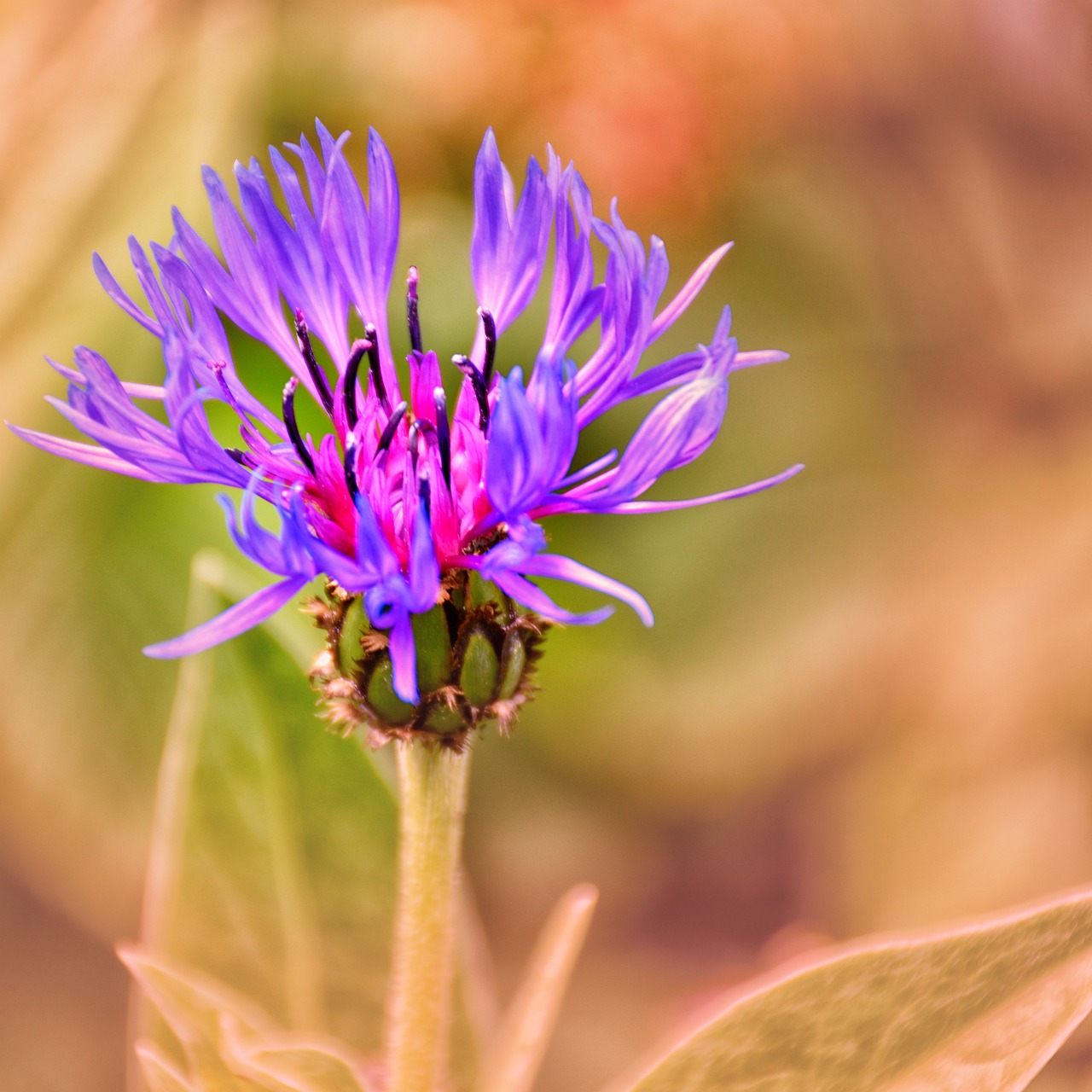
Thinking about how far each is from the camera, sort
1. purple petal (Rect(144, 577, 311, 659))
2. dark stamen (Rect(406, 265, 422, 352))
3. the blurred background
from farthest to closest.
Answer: the blurred background, dark stamen (Rect(406, 265, 422, 352)), purple petal (Rect(144, 577, 311, 659))

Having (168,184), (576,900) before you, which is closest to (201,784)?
(576,900)

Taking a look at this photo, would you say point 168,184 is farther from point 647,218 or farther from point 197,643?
point 197,643

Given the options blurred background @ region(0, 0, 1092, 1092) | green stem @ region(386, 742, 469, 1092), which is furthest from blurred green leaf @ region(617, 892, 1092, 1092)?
blurred background @ region(0, 0, 1092, 1092)

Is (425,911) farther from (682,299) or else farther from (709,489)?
(709,489)

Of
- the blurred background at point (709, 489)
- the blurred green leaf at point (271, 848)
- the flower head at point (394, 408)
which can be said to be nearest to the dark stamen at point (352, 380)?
the flower head at point (394, 408)

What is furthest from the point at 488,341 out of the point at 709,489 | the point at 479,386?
the point at 709,489

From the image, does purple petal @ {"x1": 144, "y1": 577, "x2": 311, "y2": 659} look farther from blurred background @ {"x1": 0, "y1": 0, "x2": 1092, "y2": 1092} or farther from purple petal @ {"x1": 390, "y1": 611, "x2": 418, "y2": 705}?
blurred background @ {"x1": 0, "y1": 0, "x2": 1092, "y2": 1092}
